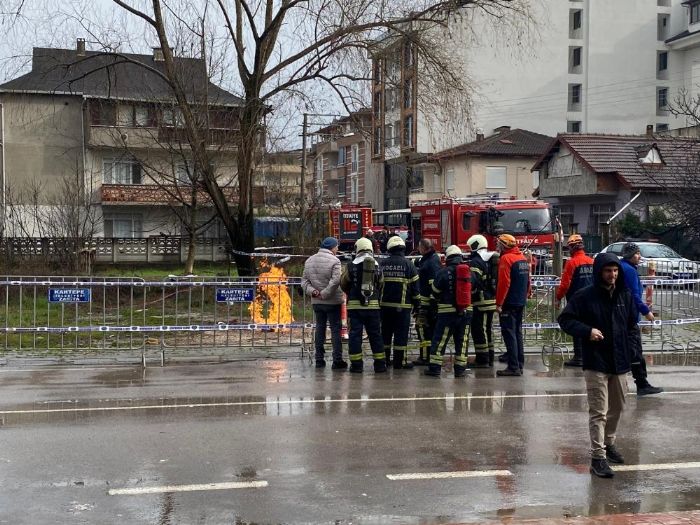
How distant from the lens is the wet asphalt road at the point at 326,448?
606cm

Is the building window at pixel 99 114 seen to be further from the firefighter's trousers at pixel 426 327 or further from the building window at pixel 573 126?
the building window at pixel 573 126

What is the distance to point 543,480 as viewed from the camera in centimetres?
673

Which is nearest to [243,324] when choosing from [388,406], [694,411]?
[388,406]

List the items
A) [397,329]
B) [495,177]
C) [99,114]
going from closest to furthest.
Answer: [397,329], [99,114], [495,177]

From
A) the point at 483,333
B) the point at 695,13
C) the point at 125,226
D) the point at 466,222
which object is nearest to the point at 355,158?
the point at 125,226

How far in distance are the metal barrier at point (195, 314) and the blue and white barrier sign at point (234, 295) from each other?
2 cm

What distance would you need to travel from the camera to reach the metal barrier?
1355 centimetres

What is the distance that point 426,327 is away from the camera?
12.7 metres

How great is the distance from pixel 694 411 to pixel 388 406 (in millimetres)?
3320

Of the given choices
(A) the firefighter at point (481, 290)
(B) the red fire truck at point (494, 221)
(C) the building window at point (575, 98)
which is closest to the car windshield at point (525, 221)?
(B) the red fire truck at point (494, 221)

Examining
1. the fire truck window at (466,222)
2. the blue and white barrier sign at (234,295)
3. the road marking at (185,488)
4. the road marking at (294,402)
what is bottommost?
the road marking at (185,488)

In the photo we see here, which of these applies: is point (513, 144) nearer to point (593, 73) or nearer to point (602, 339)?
point (593, 73)

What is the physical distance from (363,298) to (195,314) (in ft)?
14.1

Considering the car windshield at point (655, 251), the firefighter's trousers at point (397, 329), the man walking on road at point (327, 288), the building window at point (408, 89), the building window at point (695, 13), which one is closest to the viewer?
the firefighter's trousers at point (397, 329)
